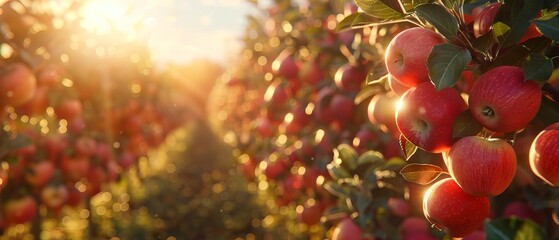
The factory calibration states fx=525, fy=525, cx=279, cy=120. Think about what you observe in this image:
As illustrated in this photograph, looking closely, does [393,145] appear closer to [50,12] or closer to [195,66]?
[50,12]

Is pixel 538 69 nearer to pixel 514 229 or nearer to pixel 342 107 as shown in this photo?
pixel 514 229

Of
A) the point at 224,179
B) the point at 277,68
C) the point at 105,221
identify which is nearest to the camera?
the point at 277,68

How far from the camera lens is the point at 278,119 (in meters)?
4.16

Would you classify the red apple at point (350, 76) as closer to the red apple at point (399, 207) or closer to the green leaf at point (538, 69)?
the red apple at point (399, 207)

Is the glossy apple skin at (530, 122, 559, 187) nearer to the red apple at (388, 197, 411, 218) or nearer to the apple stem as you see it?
the apple stem

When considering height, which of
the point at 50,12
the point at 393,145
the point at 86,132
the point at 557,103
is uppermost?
the point at 50,12

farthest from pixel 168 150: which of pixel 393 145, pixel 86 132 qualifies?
pixel 393 145

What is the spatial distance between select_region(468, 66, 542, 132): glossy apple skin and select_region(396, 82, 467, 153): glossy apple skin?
57 mm

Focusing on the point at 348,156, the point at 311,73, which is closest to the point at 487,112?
the point at 348,156

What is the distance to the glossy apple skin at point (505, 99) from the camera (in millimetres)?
1093

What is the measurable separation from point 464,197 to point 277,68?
7.50 feet

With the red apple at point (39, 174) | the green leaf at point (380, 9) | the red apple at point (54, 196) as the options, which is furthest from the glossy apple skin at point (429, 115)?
the red apple at point (54, 196)

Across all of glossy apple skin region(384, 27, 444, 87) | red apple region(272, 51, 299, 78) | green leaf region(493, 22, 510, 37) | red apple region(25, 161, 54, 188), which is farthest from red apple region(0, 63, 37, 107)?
green leaf region(493, 22, 510, 37)

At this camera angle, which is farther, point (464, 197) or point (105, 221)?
point (105, 221)
